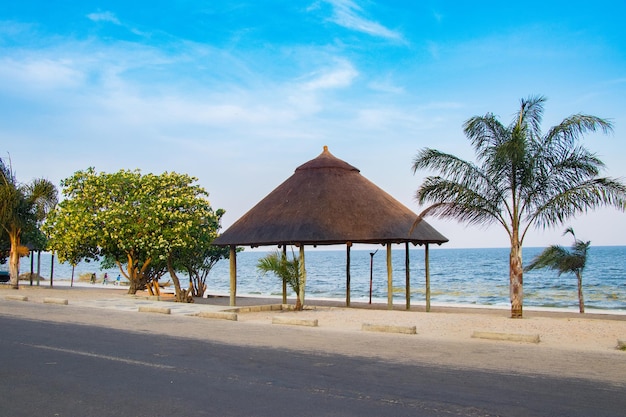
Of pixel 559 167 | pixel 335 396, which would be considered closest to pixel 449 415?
pixel 335 396

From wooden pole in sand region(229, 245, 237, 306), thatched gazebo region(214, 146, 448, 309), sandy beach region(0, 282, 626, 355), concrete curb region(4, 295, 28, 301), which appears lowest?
sandy beach region(0, 282, 626, 355)

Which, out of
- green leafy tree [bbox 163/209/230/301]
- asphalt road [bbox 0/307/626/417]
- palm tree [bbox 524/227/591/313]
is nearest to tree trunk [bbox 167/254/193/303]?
green leafy tree [bbox 163/209/230/301]

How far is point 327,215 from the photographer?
2258 cm

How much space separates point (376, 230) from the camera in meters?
22.1

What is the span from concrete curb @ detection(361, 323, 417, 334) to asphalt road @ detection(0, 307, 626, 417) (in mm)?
4316

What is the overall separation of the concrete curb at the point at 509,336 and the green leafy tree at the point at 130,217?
17537 millimetres

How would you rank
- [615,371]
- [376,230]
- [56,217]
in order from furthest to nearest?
1. [56,217]
2. [376,230]
3. [615,371]

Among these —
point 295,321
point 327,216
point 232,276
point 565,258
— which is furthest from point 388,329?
point 565,258

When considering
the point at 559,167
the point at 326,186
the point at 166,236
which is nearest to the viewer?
the point at 559,167

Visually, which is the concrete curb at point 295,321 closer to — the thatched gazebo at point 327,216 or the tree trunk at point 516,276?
the thatched gazebo at point 327,216

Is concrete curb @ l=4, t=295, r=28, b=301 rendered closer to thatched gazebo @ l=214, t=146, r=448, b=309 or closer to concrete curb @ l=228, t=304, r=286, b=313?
thatched gazebo @ l=214, t=146, r=448, b=309

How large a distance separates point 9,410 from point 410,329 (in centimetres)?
973

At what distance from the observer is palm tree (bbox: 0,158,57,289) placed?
113 ft

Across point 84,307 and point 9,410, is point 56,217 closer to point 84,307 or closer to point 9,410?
point 84,307
